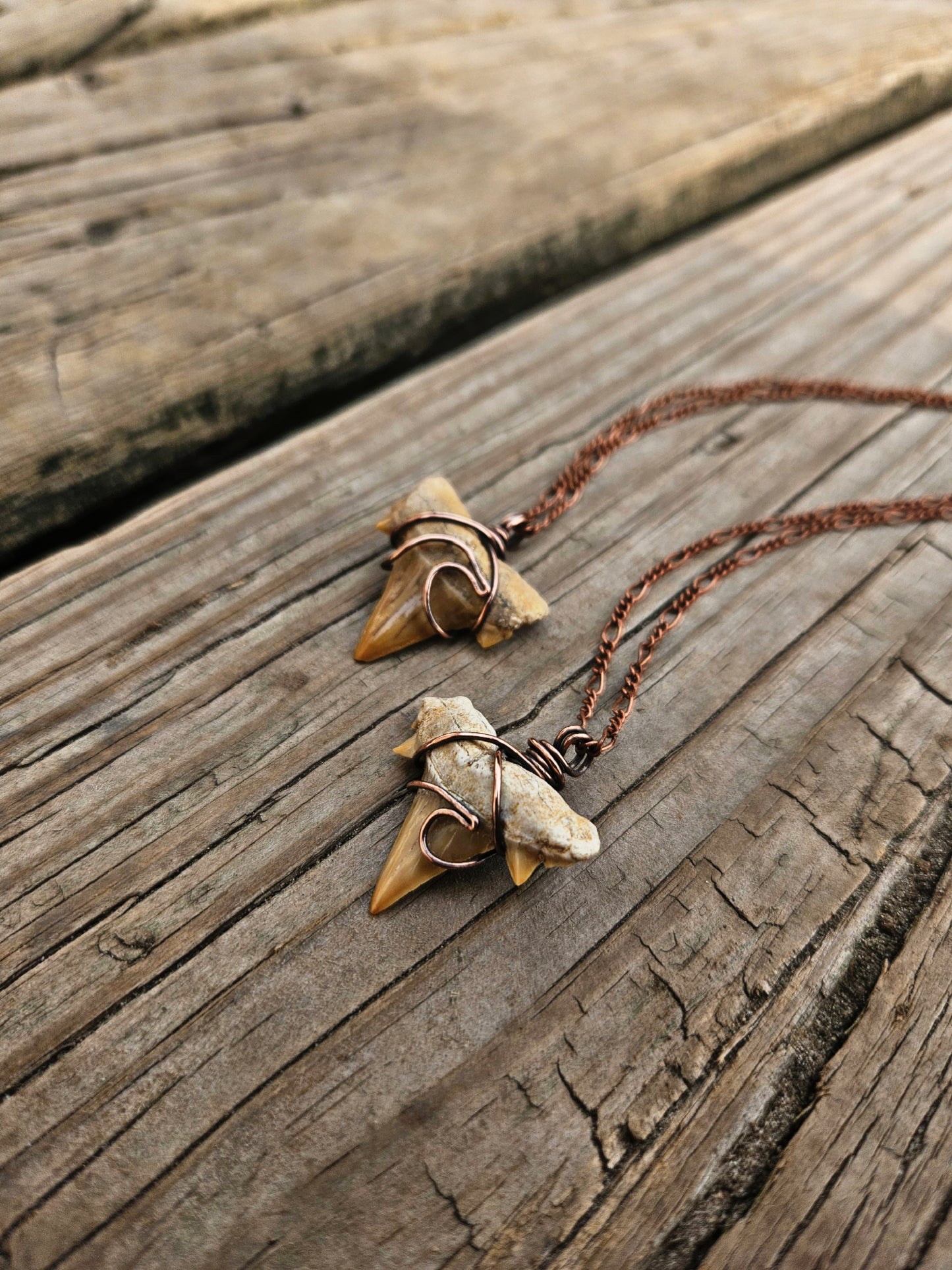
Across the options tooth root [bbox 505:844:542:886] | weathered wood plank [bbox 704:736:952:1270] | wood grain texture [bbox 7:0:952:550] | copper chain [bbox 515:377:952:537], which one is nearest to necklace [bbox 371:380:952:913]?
tooth root [bbox 505:844:542:886]

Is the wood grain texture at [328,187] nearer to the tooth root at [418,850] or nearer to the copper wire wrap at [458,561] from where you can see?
the copper wire wrap at [458,561]

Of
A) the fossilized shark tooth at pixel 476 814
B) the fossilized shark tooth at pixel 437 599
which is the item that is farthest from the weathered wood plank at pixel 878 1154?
the fossilized shark tooth at pixel 437 599

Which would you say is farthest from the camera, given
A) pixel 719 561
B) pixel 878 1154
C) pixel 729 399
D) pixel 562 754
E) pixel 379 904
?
pixel 729 399

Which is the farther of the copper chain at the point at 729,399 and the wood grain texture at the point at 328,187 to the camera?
the copper chain at the point at 729,399

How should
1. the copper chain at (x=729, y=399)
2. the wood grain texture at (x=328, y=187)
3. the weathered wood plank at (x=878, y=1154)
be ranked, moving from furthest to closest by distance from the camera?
the copper chain at (x=729, y=399) → the wood grain texture at (x=328, y=187) → the weathered wood plank at (x=878, y=1154)

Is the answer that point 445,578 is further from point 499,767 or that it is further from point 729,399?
point 729,399

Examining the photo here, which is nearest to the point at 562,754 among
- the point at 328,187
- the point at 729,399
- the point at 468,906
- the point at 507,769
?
the point at 507,769

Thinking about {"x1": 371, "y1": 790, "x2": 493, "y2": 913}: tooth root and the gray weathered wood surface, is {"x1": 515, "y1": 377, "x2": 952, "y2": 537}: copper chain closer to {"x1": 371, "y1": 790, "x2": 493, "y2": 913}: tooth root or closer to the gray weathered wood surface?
the gray weathered wood surface
